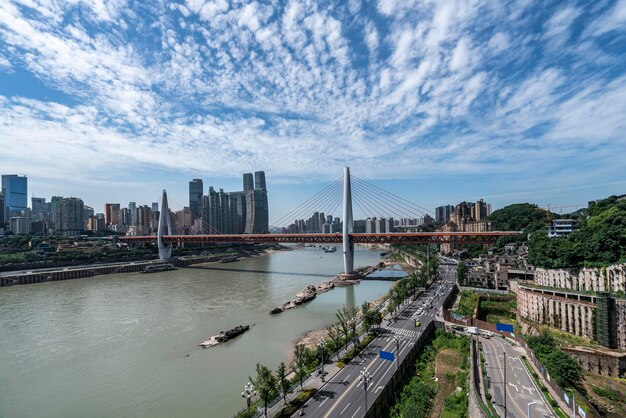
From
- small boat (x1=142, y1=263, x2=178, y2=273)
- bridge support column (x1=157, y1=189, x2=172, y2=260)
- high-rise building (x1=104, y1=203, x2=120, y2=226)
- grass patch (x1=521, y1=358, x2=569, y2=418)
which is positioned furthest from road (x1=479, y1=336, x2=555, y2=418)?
high-rise building (x1=104, y1=203, x2=120, y2=226)

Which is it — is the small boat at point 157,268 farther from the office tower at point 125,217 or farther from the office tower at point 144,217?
the office tower at point 125,217

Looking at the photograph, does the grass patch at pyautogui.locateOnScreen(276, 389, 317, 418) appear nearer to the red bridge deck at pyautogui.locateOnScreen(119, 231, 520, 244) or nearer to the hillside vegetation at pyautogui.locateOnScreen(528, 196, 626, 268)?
the hillside vegetation at pyautogui.locateOnScreen(528, 196, 626, 268)

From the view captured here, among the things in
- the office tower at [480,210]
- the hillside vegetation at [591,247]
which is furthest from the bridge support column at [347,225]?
the office tower at [480,210]

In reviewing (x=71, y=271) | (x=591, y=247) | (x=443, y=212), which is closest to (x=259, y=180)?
(x=443, y=212)

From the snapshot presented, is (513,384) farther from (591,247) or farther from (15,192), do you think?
(15,192)

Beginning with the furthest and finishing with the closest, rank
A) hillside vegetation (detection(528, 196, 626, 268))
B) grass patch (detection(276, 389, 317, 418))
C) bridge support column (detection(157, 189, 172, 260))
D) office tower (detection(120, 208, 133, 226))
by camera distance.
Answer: office tower (detection(120, 208, 133, 226)) → bridge support column (detection(157, 189, 172, 260)) → hillside vegetation (detection(528, 196, 626, 268)) → grass patch (detection(276, 389, 317, 418))
